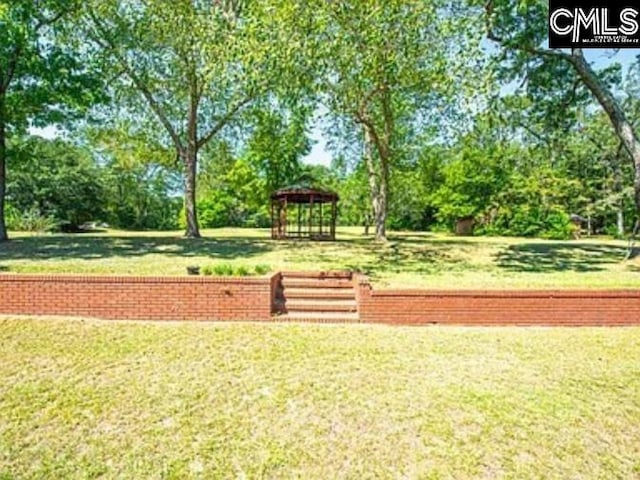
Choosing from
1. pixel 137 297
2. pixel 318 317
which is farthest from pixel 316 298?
pixel 137 297

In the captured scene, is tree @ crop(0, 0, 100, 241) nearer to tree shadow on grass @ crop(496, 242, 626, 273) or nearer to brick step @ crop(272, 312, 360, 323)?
brick step @ crop(272, 312, 360, 323)

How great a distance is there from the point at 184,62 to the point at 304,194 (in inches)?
290

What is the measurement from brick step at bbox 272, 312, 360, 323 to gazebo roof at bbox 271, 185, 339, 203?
13.9 m

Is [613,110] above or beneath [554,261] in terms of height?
above

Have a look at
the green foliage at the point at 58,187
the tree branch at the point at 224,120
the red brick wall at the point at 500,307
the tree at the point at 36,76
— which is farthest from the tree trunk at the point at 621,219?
the green foliage at the point at 58,187

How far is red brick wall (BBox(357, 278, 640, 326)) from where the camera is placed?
6.88 meters

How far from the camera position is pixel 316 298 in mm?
7535

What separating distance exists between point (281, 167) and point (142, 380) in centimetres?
2907

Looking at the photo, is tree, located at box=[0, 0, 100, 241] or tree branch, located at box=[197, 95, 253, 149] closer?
tree, located at box=[0, 0, 100, 241]

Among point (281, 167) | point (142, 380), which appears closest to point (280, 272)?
point (142, 380)

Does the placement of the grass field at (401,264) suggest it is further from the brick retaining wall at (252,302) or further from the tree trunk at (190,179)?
the tree trunk at (190,179)

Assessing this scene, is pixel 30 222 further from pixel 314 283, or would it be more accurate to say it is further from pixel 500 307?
pixel 500 307

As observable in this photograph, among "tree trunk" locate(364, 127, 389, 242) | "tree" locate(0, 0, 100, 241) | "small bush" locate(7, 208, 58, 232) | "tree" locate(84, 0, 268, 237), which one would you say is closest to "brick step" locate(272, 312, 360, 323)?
"tree" locate(84, 0, 268, 237)

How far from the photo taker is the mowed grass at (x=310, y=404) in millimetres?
3230
